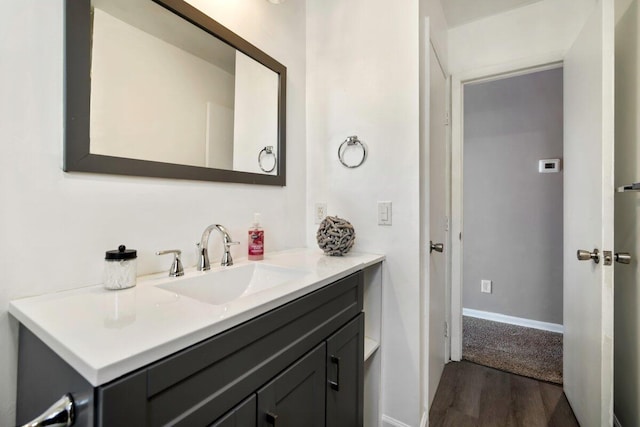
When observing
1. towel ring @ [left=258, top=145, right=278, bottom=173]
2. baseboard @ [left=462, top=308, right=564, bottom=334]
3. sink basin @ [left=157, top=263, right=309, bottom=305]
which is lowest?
baseboard @ [left=462, top=308, right=564, bottom=334]

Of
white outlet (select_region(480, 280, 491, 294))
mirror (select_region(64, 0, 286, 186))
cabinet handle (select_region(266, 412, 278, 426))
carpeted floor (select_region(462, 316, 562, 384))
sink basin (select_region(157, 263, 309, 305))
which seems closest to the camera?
cabinet handle (select_region(266, 412, 278, 426))

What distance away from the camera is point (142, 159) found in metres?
0.98

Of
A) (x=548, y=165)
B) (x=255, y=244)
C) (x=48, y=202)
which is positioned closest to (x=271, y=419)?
(x=255, y=244)

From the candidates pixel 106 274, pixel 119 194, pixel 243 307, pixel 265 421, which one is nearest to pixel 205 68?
pixel 119 194

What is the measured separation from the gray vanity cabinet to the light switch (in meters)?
0.44

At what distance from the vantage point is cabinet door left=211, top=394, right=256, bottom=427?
2.05 feet

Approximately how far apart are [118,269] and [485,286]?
3126mm

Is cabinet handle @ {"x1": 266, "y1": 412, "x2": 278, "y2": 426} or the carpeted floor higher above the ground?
cabinet handle @ {"x1": 266, "y1": 412, "x2": 278, "y2": 426}

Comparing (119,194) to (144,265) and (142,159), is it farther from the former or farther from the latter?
(144,265)

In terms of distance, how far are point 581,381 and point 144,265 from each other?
213 cm

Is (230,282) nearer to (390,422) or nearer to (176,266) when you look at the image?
(176,266)

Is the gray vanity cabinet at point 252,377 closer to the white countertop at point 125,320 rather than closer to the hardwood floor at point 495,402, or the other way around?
the white countertop at point 125,320

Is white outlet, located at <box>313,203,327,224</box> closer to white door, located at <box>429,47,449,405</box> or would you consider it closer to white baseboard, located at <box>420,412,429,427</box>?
white door, located at <box>429,47,449,405</box>

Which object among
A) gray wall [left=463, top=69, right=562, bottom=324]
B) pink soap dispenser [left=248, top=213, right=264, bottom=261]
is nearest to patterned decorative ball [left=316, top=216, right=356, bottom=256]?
pink soap dispenser [left=248, top=213, right=264, bottom=261]
